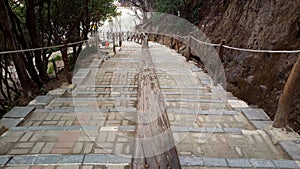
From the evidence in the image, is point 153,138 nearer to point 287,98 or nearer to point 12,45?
point 287,98

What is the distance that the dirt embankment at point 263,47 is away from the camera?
4586 mm

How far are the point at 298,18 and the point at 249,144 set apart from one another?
3.44m

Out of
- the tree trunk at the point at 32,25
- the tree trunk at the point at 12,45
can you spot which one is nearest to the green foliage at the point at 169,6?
the tree trunk at the point at 32,25

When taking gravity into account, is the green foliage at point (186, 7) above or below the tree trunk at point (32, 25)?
above

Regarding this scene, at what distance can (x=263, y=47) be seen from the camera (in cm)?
568

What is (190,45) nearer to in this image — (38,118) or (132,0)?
(38,118)

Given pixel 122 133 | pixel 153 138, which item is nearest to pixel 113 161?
pixel 122 133

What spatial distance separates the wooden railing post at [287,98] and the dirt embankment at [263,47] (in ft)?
3.53

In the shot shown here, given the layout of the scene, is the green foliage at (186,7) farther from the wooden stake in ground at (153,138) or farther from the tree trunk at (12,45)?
the wooden stake in ground at (153,138)

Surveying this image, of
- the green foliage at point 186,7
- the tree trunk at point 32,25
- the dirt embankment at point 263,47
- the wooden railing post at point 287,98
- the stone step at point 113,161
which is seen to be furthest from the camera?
the green foliage at point 186,7

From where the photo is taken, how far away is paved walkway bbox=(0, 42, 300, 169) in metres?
2.36

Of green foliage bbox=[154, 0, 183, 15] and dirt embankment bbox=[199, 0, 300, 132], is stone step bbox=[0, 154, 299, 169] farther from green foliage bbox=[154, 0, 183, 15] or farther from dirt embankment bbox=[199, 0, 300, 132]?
green foliage bbox=[154, 0, 183, 15]

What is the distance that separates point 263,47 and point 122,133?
4.36 meters

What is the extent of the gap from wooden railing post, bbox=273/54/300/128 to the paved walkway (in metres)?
0.13
